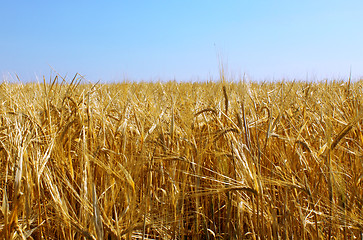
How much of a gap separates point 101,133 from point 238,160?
2.51 feet

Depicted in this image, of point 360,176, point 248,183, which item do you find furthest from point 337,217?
point 248,183

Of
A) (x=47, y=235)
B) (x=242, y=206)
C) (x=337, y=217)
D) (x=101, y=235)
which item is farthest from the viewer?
(x=242, y=206)

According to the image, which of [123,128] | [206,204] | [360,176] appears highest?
[123,128]

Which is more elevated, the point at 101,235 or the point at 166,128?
the point at 166,128

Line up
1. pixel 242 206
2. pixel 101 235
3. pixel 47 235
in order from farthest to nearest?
1. pixel 242 206
2. pixel 47 235
3. pixel 101 235

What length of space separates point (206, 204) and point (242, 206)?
212mm

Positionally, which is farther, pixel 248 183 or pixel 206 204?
pixel 206 204

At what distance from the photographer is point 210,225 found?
1.39 meters

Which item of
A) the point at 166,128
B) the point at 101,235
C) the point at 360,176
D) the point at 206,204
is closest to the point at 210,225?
the point at 206,204

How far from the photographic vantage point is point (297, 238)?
1115 mm

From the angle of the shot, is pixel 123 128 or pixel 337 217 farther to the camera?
pixel 123 128

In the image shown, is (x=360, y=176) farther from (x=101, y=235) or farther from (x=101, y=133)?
(x=101, y=133)

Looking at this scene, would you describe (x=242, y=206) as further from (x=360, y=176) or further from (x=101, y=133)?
(x=101, y=133)

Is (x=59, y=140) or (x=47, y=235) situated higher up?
(x=59, y=140)
